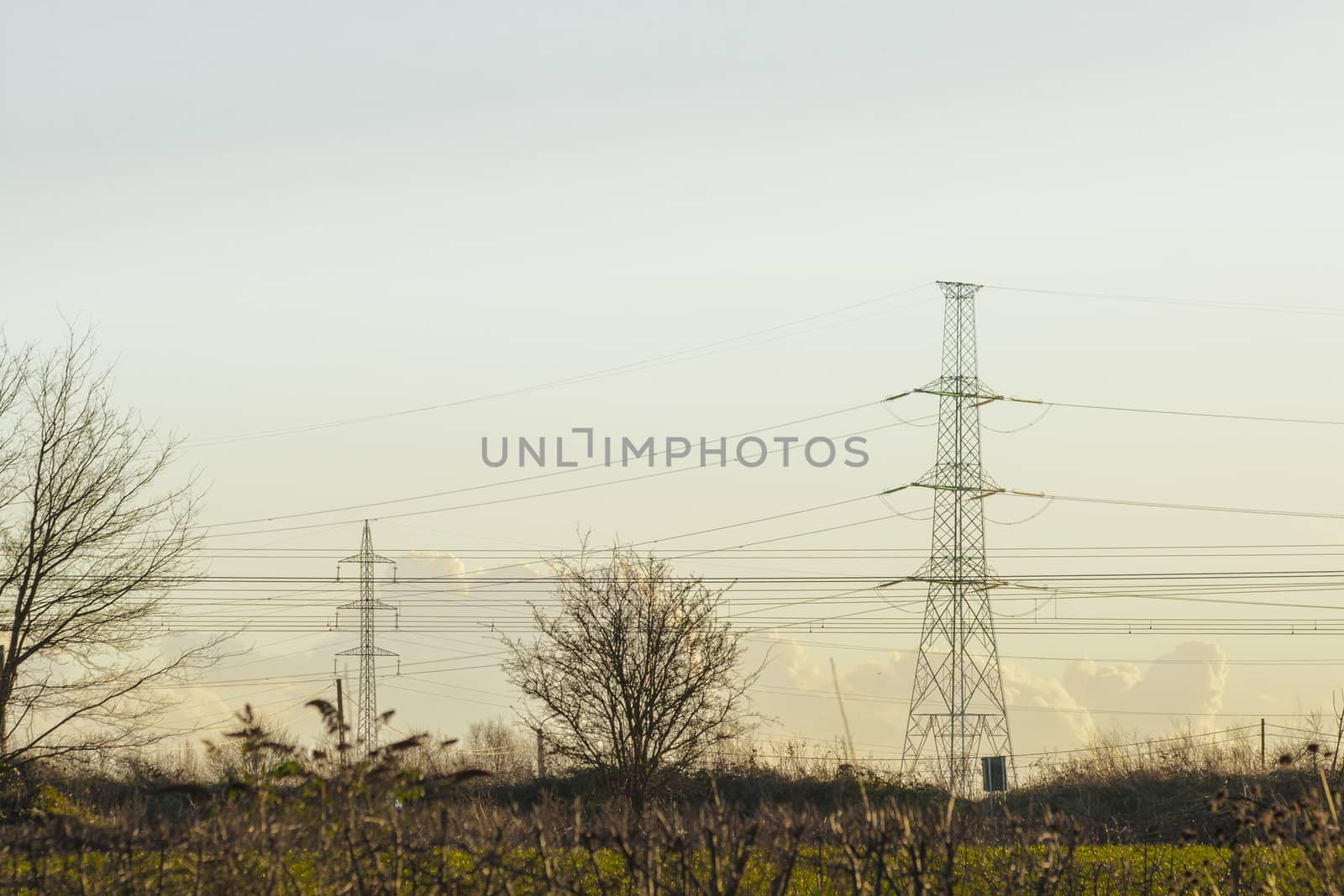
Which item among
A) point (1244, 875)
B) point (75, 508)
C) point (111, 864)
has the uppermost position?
point (75, 508)

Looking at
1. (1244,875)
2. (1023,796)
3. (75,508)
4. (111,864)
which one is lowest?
(1023,796)

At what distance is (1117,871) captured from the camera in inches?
607

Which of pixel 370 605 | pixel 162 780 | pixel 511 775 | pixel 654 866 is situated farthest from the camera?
pixel 370 605

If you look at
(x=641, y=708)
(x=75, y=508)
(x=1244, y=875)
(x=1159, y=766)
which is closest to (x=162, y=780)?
(x=75, y=508)

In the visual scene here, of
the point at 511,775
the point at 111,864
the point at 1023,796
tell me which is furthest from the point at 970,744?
the point at 111,864

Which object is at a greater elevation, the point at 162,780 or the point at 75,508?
the point at 75,508

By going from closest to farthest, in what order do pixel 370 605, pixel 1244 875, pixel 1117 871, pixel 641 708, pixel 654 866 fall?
pixel 654 866 → pixel 1244 875 → pixel 1117 871 → pixel 641 708 → pixel 370 605

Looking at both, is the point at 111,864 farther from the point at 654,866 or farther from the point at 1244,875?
the point at 1244,875

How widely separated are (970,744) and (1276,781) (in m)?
Answer: 7.53

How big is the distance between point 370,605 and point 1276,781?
1062 inches

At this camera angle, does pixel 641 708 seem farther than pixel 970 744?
No

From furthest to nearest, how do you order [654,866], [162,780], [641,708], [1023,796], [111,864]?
[162,780], [1023,796], [641,708], [111,864], [654,866]

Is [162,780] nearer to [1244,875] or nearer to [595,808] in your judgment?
[595,808]

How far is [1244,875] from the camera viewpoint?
12.2 m
